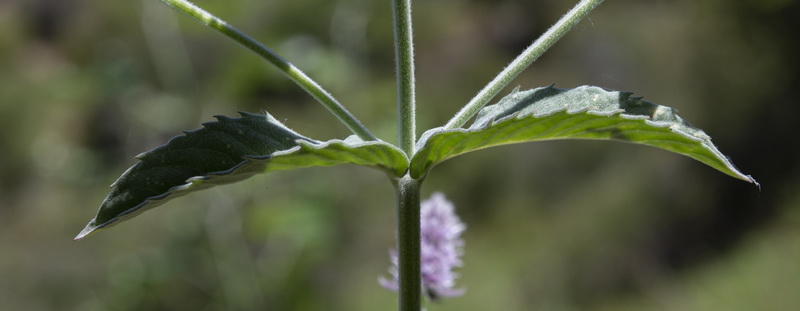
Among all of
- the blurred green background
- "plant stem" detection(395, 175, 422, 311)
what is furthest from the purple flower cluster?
the blurred green background

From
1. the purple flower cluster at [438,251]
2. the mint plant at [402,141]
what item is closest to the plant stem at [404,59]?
the mint plant at [402,141]

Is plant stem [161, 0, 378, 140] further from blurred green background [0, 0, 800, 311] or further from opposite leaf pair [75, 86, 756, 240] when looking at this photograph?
blurred green background [0, 0, 800, 311]

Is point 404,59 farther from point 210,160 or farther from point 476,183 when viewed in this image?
point 476,183

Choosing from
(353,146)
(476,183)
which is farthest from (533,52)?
(476,183)

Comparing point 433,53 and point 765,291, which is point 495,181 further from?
point 765,291

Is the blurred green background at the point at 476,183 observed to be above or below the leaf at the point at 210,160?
above

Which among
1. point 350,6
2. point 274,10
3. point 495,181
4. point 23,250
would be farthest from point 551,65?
point 23,250

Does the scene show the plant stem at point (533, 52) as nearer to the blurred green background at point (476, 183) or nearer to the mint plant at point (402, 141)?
the mint plant at point (402, 141)
